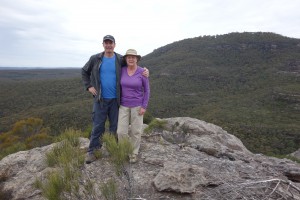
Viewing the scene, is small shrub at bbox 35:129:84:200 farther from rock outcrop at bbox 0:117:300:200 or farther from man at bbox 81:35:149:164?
man at bbox 81:35:149:164

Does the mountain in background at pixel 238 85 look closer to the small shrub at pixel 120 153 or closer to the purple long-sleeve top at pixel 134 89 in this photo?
the purple long-sleeve top at pixel 134 89

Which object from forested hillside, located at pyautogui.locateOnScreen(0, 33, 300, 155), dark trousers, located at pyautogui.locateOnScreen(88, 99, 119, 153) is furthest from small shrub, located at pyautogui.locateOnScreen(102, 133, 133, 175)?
forested hillside, located at pyautogui.locateOnScreen(0, 33, 300, 155)

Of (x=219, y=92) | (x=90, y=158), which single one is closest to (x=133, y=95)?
(x=90, y=158)

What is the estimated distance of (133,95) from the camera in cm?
471

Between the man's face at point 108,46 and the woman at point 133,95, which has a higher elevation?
the man's face at point 108,46

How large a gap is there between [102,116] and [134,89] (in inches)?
30.0

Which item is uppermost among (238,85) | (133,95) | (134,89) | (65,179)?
(134,89)

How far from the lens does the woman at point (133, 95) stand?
4.62 meters

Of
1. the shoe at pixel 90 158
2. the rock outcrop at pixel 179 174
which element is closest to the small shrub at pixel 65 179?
the rock outcrop at pixel 179 174

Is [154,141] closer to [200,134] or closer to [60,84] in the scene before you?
[200,134]

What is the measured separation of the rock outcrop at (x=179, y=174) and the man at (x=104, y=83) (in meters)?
0.71

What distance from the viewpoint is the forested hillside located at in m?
29.7

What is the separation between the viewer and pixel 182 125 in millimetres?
8594

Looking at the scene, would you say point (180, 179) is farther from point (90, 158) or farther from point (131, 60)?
point (131, 60)
